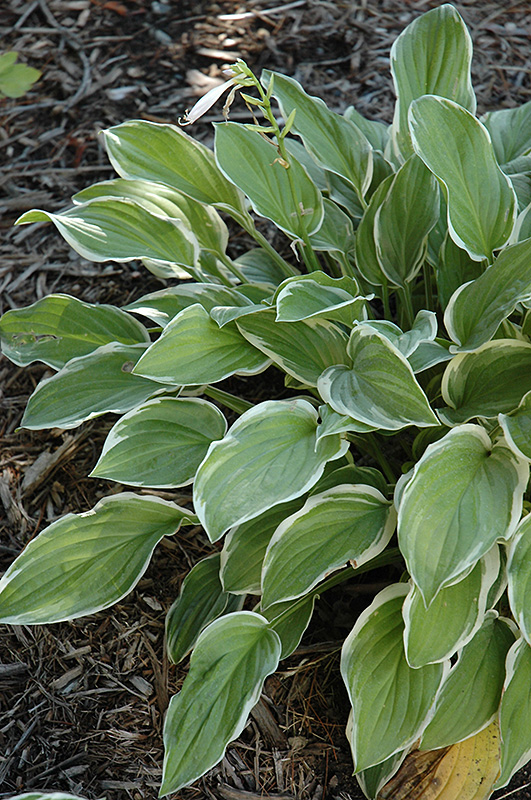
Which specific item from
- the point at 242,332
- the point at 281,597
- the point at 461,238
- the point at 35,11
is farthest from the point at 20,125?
the point at 281,597

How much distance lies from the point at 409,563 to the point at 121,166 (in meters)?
1.06

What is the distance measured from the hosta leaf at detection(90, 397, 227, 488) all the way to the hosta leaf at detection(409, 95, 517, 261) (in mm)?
629

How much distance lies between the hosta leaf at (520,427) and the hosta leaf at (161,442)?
0.56 m

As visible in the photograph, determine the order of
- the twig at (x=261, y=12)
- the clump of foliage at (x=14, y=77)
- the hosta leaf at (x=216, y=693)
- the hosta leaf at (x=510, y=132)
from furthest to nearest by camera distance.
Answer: the twig at (x=261, y=12), the clump of foliage at (x=14, y=77), the hosta leaf at (x=510, y=132), the hosta leaf at (x=216, y=693)

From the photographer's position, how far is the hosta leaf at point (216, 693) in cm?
124

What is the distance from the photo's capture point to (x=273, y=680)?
1.57 metres

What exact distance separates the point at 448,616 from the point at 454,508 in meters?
0.21

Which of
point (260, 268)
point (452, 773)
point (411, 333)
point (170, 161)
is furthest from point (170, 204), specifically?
point (452, 773)

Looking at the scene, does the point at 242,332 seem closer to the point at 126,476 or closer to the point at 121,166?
the point at 126,476

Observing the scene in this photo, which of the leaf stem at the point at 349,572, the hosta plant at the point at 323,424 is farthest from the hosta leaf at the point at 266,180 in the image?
the leaf stem at the point at 349,572

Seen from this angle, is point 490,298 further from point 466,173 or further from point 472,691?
point 472,691

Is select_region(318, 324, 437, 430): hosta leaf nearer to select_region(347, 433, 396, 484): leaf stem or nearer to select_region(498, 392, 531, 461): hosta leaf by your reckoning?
select_region(498, 392, 531, 461): hosta leaf

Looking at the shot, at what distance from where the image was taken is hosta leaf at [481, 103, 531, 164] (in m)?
1.87

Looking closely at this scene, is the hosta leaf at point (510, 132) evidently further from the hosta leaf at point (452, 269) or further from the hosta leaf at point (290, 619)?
the hosta leaf at point (290, 619)
